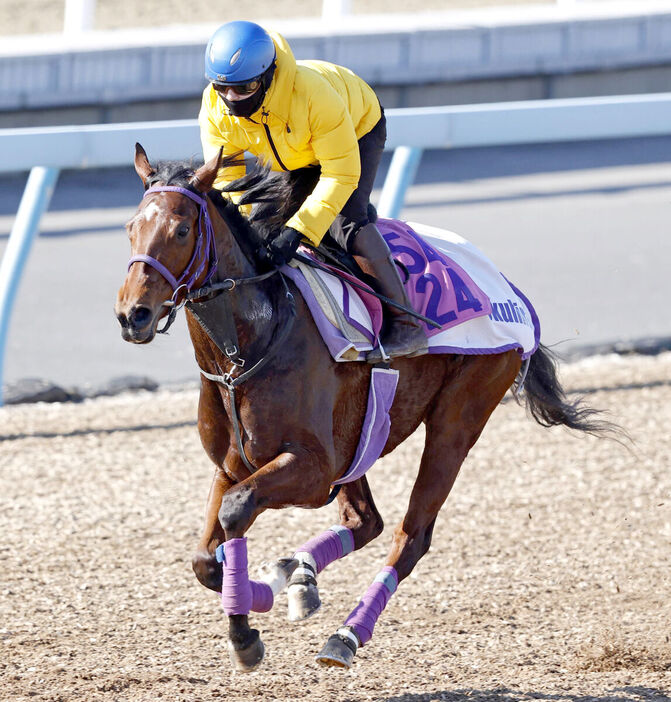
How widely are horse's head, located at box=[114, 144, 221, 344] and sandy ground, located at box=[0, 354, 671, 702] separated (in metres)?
1.52

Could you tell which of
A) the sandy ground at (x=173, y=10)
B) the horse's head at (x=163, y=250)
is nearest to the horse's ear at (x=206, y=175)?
the horse's head at (x=163, y=250)

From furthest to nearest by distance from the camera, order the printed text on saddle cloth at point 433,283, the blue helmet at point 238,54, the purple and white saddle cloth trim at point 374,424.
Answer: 1. the printed text on saddle cloth at point 433,283
2. the purple and white saddle cloth trim at point 374,424
3. the blue helmet at point 238,54

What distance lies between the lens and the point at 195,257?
13.0ft

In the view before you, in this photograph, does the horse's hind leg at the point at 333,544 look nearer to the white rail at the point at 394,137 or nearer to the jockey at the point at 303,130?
the jockey at the point at 303,130

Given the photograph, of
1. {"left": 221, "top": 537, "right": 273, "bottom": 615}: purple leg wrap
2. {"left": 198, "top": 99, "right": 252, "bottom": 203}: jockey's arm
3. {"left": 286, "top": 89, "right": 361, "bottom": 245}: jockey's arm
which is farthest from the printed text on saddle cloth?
{"left": 221, "top": 537, "right": 273, "bottom": 615}: purple leg wrap

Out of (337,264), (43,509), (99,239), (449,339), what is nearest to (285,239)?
(337,264)

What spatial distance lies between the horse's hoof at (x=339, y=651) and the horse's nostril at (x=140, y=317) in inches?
52.7

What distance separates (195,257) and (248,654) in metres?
1.30

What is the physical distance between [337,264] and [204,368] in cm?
72

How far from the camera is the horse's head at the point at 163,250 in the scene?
3.74 metres

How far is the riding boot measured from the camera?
4727 mm

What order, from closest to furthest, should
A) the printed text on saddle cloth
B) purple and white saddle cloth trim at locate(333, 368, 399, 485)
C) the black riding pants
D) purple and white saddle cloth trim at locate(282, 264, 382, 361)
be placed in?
purple and white saddle cloth trim at locate(282, 264, 382, 361) → purple and white saddle cloth trim at locate(333, 368, 399, 485) → the black riding pants → the printed text on saddle cloth

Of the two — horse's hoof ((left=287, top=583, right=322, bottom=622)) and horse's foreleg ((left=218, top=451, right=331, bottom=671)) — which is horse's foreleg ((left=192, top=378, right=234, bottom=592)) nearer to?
horse's foreleg ((left=218, top=451, right=331, bottom=671))

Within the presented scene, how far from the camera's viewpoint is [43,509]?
653 centimetres
